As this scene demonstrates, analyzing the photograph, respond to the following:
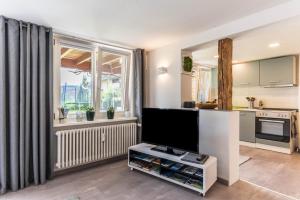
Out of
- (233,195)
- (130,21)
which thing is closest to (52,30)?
(130,21)

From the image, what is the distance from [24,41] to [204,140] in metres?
3.06

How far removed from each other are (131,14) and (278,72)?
4119 millimetres

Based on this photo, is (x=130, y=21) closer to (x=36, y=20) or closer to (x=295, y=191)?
(x=36, y=20)

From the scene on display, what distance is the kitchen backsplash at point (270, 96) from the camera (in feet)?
15.6

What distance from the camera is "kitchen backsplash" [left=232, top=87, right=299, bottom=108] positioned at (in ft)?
15.6

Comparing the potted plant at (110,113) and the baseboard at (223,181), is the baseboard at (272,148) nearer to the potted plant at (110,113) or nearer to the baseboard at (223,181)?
the baseboard at (223,181)

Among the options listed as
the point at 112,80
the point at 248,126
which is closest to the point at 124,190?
the point at 112,80

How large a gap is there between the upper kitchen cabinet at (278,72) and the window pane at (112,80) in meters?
3.66

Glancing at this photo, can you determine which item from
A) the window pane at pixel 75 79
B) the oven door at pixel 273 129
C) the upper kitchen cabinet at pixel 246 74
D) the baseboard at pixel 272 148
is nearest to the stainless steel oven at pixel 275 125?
the oven door at pixel 273 129

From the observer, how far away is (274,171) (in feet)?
10.8

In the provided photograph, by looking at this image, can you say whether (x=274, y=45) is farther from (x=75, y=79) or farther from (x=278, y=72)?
(x=75, y=79)

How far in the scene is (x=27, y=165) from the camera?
107 inches

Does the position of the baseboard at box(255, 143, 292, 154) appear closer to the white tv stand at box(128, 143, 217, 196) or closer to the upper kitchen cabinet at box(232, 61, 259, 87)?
the upper kitchen cabinet at box(232, 61, 259, 87)

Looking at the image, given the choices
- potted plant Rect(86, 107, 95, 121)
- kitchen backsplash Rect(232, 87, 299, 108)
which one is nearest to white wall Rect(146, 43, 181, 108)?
potted plant Rect(86, 107, 95, 121)
